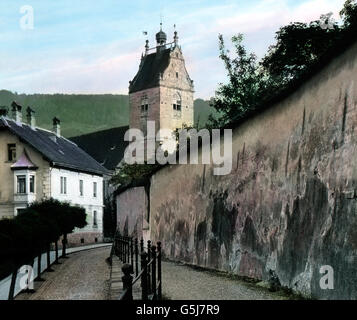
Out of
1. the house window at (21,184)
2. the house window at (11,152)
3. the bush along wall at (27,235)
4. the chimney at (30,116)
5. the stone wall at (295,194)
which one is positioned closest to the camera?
the stone wall at (295,194)

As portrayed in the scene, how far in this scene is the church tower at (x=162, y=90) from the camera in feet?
236

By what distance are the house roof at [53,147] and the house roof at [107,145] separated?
19363 mm

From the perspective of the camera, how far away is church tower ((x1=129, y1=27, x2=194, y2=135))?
72000 millimetres

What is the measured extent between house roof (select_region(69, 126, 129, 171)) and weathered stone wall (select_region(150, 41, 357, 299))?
178 ft

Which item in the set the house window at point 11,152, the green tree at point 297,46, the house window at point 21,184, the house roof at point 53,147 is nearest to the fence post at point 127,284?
the green tree at point 297,46

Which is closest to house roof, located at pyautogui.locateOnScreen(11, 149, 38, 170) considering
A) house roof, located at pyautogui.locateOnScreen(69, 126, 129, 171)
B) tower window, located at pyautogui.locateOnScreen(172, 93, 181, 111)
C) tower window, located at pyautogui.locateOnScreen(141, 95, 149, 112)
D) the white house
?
the white house

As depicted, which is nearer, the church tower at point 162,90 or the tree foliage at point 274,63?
the tree foliage at point 274,63

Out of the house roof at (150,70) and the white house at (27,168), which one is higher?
the house roof at (150,70)

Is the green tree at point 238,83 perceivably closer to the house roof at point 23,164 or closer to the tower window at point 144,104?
the house roof at point 23,164

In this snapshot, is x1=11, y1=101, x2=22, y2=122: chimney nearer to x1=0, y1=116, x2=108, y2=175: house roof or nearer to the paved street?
x1=0, y1=116, x2=108, y2=175: house roof

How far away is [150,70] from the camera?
A: 73.8m
